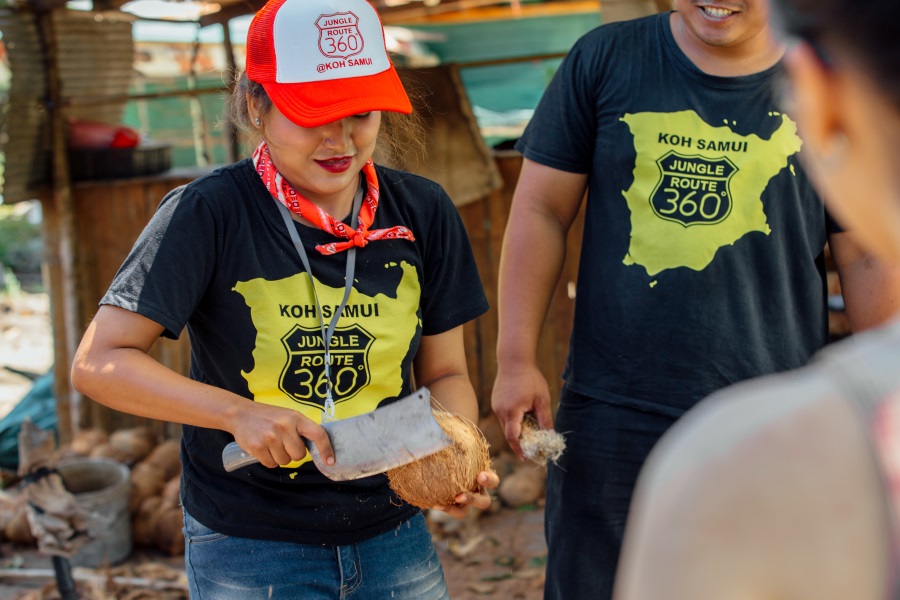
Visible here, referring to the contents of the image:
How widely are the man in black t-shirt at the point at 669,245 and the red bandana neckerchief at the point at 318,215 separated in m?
Result: 0.54

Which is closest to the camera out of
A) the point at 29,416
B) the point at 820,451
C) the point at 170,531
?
the point at 820,451

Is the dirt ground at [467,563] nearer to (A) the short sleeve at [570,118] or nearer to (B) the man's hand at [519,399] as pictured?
(B) the man's hand at [519,399]

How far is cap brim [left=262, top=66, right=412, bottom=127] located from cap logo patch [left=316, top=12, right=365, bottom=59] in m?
0.07

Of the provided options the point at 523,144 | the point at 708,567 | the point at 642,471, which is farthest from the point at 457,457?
the point at 708,567

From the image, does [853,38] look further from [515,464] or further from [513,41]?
[513,41]

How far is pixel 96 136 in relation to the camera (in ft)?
19.2

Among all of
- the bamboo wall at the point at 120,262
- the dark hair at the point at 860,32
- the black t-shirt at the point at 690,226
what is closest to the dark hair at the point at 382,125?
the black t-shirt at the point at 690,226

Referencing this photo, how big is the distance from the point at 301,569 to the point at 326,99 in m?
0.98

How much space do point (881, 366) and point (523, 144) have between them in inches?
74.3

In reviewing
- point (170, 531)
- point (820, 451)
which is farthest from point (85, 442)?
point (820, 451)

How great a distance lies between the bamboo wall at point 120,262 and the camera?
571cm

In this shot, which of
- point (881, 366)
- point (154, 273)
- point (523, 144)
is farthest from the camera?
point (523, 144)

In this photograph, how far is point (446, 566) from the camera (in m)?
5.04

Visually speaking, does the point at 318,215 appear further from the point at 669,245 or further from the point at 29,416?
the point at 29,416
